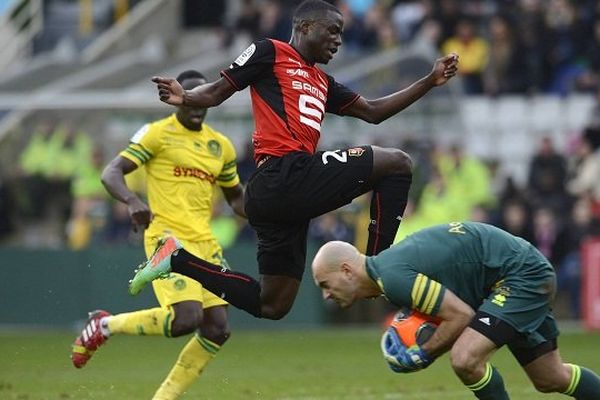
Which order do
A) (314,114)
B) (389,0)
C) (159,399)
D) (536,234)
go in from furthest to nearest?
(389,0), (536,234), (159,399), (314,114)

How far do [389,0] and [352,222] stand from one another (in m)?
6.20

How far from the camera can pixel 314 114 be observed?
10141mm

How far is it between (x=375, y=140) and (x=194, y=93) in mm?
12217

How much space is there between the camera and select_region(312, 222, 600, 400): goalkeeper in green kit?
8.60 meters

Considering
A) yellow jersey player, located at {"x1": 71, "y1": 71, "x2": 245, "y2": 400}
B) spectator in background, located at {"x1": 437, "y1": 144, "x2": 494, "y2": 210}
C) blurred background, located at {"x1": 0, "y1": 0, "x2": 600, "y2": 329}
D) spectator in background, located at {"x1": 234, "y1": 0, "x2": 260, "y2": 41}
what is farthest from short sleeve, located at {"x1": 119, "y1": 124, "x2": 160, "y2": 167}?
spectator in background, located at {"x1": 234, "y1": 0, "x2": 260, "y2": 41}

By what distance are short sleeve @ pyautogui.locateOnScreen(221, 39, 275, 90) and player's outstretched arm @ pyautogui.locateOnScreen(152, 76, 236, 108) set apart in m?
0.07

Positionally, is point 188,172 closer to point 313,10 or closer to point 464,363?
point 313,10

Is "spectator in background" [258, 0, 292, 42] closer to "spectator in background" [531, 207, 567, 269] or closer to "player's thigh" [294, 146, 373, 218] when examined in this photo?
"spectator in background" [531, 207, 567, 269]

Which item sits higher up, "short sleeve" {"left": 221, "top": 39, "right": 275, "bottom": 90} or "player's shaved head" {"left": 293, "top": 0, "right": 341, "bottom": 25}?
"player's shaved head" {"left": 293, "top": 0, "right": 341, "bottom": 25}

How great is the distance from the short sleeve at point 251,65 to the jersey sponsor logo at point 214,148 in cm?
217

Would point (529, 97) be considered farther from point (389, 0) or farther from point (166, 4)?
point (166, 4)

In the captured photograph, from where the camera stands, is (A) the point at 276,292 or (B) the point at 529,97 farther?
(B) the point at 529,97

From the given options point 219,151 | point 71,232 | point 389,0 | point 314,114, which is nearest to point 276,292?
point 314,114

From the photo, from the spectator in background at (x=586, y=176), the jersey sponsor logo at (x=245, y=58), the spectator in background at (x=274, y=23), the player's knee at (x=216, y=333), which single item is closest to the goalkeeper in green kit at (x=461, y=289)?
the jersey sponsor logo at (x=245, y=58)
